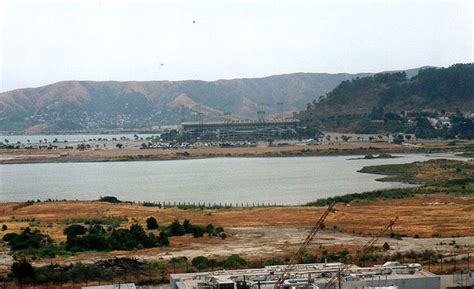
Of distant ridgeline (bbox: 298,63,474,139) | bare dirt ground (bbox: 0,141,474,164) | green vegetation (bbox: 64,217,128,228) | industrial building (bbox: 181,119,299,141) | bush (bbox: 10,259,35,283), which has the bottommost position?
green vegetation (bbox: 64,217,128,228)

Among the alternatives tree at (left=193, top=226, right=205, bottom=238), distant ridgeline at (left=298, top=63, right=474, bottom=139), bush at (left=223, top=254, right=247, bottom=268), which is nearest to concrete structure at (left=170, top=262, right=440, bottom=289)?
bush at (left=223, top=254, right=247, bottom=268)

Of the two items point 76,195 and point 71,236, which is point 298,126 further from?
point 71,236

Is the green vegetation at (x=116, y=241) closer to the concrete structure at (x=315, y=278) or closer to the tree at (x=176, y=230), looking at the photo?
the tree at (x=176, y=230)

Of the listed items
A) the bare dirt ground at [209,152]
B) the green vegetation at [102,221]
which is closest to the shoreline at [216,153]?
the bare dirt ground at [209,152]

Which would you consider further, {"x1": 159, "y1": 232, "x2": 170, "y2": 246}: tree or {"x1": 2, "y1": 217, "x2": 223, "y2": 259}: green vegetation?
{"x1": 159, "y1": 232, "x2": 170, "y2": 246}: tree

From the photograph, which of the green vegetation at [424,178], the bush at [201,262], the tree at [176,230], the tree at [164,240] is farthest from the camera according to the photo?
the green vegetation at [424,178]

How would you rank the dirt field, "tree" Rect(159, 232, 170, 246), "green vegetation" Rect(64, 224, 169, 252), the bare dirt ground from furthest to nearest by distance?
1. the bare dirt ground
2. "tree" Rect(159, 232, 170, 246)
3. "green vegetation" Rect(64, 224, 169, 252)
4. the dirt field

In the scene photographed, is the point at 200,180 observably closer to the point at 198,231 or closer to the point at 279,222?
the point at 279,222

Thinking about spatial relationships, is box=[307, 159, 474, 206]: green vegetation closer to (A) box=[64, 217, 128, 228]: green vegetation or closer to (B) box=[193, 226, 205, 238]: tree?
(B) box=[193, 226, 205, 238]: tree
